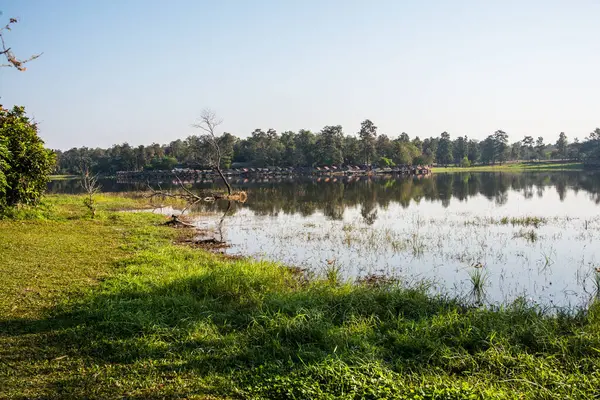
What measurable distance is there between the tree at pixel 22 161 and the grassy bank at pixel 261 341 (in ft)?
22.2

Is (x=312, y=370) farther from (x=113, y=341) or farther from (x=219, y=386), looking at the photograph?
(x=113, y=341)

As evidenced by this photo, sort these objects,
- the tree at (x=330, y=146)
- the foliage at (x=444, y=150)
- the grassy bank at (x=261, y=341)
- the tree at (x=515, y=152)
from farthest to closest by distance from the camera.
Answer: the tree at (x=515, y=152)
the foliage at (x=444, y=150)
the tree at (x=330, y=146)
the grassy bank at (x=261, y=341)

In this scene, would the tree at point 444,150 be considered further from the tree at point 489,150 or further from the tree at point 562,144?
the tree at point 562,144

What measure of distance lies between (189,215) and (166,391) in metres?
19.3

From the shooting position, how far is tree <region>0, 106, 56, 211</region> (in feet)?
43.5

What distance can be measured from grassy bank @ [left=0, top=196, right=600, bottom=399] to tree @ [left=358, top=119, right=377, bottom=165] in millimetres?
74907

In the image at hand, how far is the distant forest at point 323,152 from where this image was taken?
79.8 metres

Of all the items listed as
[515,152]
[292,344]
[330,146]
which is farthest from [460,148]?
[292,344]

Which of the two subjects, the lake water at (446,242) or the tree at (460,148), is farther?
the tree at (460,148)

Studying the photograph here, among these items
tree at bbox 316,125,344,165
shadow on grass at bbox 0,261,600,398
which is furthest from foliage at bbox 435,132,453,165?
shadow on grass at bbox 0,261,600,398

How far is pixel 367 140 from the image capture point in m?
81.2

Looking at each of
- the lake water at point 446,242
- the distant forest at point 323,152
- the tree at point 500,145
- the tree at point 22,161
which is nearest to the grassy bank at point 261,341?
the lake water at point 446,242

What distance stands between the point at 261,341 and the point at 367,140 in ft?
258

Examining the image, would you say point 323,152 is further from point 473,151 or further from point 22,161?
point 22,161
